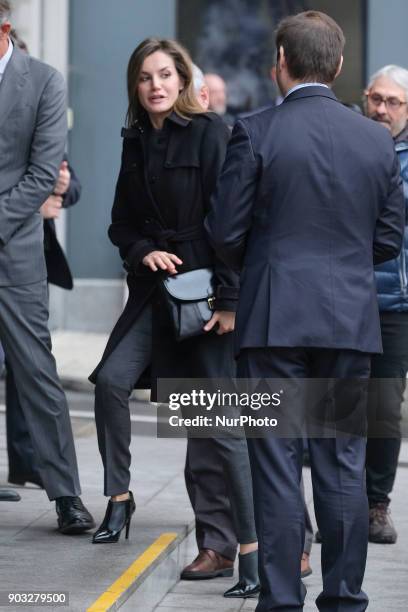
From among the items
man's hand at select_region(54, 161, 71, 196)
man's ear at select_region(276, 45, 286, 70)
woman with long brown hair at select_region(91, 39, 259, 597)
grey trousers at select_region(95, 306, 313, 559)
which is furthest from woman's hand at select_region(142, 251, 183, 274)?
man's hand at select_region(54, 161, 71, 196)

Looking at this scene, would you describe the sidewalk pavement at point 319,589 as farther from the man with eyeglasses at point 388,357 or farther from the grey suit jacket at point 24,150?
the grey suit jacket at point 24,150

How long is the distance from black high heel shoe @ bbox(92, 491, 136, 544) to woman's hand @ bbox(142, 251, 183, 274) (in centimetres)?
86

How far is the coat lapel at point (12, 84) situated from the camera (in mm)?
5500

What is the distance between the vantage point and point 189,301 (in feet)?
17.0

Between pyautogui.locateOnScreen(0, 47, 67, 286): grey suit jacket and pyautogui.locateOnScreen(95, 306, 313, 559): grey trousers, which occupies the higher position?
pyautogui.locateOnScreen(0, 47, 67, 286): grey suit jacket

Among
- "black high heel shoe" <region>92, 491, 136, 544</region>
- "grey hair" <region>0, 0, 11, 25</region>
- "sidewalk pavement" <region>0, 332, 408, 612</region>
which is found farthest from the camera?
"grey hair" <region>0, 0, 11, 25</region>

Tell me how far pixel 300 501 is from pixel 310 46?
55.2 inches

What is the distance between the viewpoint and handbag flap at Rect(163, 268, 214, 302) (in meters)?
5.20

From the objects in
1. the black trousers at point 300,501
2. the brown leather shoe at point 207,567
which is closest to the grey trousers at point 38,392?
the brown leather shoe at point 207,567

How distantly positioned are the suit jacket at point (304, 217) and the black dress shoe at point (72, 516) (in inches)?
51.4

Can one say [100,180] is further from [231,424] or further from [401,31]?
[231,424]

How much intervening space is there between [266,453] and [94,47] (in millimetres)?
8411

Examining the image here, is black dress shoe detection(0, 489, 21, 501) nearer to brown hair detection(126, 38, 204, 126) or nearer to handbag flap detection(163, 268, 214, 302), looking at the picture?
handbag flap detection(163, 268, 214, 302)

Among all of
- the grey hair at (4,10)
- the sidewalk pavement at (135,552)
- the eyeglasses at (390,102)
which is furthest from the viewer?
the eyeglasses at (390,102)
